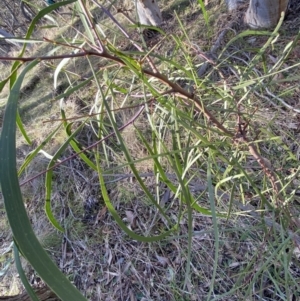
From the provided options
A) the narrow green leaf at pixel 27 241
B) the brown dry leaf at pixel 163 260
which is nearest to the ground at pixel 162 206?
the brown dry leaf at pixel 163 260

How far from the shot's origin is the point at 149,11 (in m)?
2.04

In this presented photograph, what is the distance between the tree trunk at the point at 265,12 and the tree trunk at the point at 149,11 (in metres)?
0.63

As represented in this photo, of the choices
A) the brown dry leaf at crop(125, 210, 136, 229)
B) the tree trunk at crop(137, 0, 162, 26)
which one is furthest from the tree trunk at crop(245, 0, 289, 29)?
the brown dry leaf at crop(125, 210, 136, 229)

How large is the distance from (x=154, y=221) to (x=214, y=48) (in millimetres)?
874

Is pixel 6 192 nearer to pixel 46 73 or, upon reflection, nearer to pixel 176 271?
pixel 176 271

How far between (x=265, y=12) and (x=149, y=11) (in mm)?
764

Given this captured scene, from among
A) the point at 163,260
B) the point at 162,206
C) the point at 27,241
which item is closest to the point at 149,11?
the point at 162,206

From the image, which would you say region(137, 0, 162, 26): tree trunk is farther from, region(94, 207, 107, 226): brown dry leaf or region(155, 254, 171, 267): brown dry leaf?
region(155, 254, 171, 267): brown dry leaf

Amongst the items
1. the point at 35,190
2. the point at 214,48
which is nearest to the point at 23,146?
the point at 35,190

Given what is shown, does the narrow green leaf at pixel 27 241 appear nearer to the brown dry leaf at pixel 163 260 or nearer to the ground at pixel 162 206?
the ground at pixel 162 206

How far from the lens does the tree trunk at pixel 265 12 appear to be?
1.46 meters

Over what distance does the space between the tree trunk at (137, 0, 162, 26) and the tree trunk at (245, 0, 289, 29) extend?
63 cm

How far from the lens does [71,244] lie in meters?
1.82

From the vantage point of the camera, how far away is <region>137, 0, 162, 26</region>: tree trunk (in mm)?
2006
